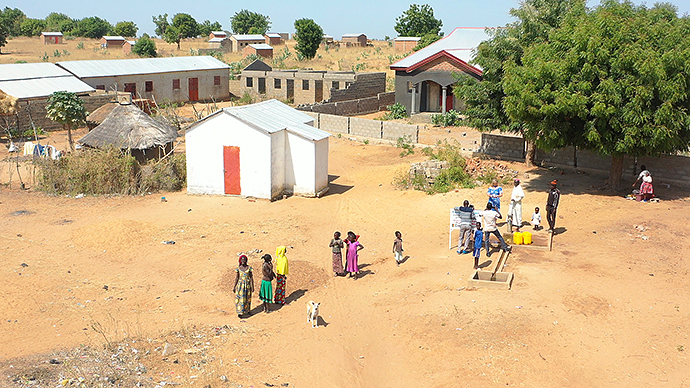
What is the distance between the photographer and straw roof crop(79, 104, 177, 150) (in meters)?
21.4

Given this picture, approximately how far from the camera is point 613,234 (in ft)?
49.3

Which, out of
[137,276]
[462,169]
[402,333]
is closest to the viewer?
[402,333]

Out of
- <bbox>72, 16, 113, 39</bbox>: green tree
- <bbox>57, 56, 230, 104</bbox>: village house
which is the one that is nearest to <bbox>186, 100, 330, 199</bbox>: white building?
<bbox>57, 56, 230, 104</bbox>: village house

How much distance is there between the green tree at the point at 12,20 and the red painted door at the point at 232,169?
72334mm

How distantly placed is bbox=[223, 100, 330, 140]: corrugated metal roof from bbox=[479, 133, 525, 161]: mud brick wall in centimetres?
673

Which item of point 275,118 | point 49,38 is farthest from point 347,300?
point 49,38

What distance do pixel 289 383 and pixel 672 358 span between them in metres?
5.63

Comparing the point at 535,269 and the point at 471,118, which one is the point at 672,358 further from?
the point at 471,118

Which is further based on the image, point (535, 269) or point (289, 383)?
point (535, 269)

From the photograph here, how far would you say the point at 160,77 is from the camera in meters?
41.0

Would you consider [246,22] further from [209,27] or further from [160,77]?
[160,77]

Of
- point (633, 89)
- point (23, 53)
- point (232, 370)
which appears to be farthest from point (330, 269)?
point (23, 53)

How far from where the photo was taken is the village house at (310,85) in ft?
130

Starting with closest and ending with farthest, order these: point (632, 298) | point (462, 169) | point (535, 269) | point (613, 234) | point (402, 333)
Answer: point (402, 333) → point (632, 298) → point (535, 269) → point (613, 234) → point (462, 169)
